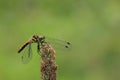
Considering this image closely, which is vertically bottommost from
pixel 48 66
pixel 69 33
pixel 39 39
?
pixel 48 66

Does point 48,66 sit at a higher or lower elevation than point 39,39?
lower

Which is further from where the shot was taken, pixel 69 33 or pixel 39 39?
pixel 69 33

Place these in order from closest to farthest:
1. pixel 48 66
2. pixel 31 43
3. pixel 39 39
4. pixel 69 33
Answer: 1. pixel 48 66
2. pixel 39 39
3. pixel 31 43
4. pixel 69 33

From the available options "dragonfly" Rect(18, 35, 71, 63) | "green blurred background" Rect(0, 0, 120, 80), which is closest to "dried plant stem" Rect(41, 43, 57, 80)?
"dragonfly" Rect(18, 35, 71, 63)

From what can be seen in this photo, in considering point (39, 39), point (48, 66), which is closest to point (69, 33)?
point (39, 39)

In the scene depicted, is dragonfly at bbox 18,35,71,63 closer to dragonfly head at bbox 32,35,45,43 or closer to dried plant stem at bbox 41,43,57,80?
dragonfly head at bbox 32,35,45,43

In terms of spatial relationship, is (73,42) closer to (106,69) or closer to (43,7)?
(106,69)

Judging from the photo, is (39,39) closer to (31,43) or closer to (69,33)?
(31,43)

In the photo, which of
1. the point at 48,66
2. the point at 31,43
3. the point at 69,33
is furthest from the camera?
the point at 69,33

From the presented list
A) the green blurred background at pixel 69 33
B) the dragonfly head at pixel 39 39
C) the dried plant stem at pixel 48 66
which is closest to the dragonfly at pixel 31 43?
the dragonfly head at pixel 39 39

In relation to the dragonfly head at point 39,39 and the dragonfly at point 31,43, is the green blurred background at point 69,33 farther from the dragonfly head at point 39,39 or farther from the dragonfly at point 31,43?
the dragonfly head at point 39,39
